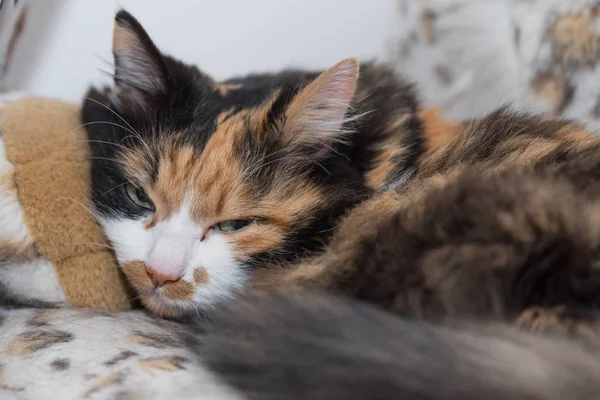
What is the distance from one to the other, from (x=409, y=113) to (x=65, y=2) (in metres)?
1.00

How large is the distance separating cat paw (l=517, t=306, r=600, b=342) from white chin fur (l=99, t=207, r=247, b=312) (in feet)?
1.33

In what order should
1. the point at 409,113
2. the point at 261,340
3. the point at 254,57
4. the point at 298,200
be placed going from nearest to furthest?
1. the point at 261,340
2. the point at 298,200
3. the point at 409,113
4. the point at 254,57

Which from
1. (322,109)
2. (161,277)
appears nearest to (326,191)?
(322,109)

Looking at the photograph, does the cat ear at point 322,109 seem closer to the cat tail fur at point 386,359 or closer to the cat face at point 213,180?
the cat face at point 213,180

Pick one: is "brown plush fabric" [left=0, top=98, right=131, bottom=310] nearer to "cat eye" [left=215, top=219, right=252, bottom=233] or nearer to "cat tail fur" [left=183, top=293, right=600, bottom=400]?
"cat eye" [left=215, top=219, right=252, bottom=233]

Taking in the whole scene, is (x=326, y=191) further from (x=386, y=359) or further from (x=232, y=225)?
(x=386, y=359)

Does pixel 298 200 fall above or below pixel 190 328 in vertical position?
above

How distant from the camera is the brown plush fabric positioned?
0.95m

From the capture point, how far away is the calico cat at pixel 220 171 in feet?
2.79

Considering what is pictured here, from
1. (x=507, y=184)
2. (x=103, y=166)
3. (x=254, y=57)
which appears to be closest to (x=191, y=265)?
(x=103, y=166)

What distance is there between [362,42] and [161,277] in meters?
1.11

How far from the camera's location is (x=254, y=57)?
5.48 feet

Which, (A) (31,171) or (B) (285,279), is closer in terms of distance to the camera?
(B) (285,279)

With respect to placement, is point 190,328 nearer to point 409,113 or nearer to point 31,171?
point 31,171
